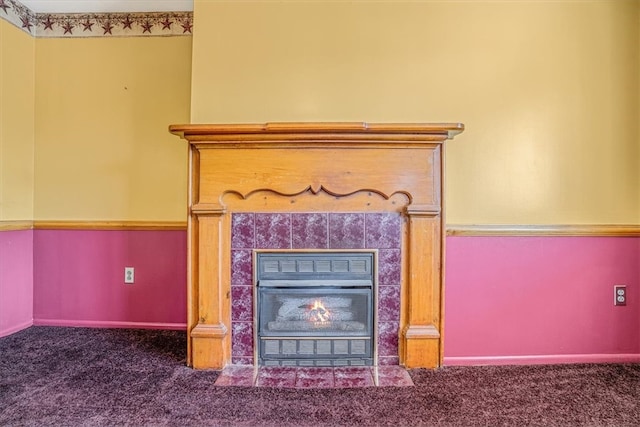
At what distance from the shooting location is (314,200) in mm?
2012

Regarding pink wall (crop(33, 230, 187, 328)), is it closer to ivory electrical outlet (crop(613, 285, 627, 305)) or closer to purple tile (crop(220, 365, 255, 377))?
purple tile (crop(220, 365, 255, 377))

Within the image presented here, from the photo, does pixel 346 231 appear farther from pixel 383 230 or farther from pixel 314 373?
pixel 314 373

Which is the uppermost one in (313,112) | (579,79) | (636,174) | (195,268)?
(579,79)

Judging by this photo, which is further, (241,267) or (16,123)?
(16,123)

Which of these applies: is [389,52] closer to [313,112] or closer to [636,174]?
[313,112]

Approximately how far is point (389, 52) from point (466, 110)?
59 cm

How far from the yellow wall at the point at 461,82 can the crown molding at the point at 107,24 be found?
2.31ft

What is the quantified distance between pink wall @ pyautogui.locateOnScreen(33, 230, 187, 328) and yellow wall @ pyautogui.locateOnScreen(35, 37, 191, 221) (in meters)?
0.17

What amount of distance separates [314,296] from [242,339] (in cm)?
49

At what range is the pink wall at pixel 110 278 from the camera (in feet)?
Answer: 8.75

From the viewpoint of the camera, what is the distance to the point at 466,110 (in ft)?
6.93

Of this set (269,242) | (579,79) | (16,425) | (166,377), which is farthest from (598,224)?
(16,425)

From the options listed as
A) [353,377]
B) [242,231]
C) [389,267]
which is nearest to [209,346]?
[242,231]

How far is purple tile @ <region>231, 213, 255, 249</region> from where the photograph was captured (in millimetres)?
2021
